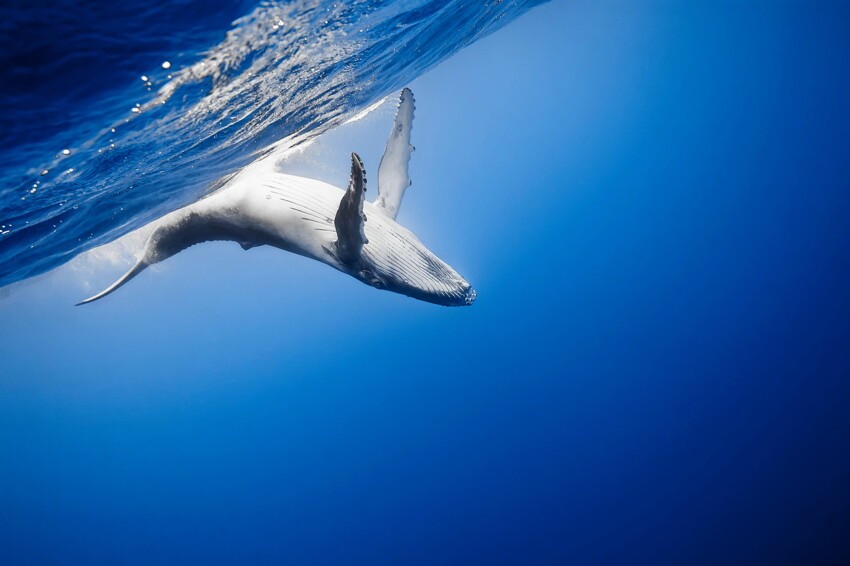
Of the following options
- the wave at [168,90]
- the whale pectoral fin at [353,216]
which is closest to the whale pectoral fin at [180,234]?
the wave at [168,90]

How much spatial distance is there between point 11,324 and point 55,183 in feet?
86.8

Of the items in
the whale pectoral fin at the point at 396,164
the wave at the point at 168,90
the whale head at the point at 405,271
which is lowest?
the whale head at the point at 405,271

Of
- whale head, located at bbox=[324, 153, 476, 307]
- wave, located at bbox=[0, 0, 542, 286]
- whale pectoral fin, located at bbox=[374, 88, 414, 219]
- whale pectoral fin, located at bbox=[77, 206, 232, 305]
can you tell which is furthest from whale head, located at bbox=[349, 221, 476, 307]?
wave, located at bbox=[0, 0, 542, 286]

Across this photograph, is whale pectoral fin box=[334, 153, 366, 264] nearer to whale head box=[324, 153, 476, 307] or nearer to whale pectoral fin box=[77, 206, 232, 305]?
whale head box=[324, 153, 476, 307]

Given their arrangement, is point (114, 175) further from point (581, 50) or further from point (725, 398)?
point (725, 398)

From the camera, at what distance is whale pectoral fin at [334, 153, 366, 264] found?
8.55ft

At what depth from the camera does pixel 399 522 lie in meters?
52.8

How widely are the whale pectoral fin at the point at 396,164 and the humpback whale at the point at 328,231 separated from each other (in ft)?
2.67

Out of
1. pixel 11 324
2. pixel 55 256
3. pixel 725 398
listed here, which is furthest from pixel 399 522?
pixel 55 256

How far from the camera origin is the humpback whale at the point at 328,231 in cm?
293

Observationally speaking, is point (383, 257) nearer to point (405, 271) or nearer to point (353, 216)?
point (405, 271)

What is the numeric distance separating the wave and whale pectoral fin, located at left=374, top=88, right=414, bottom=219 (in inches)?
59.3

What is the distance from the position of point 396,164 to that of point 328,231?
1.93m

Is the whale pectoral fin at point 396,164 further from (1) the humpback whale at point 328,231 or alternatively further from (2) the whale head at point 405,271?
(2) the whale head at point 405,271
